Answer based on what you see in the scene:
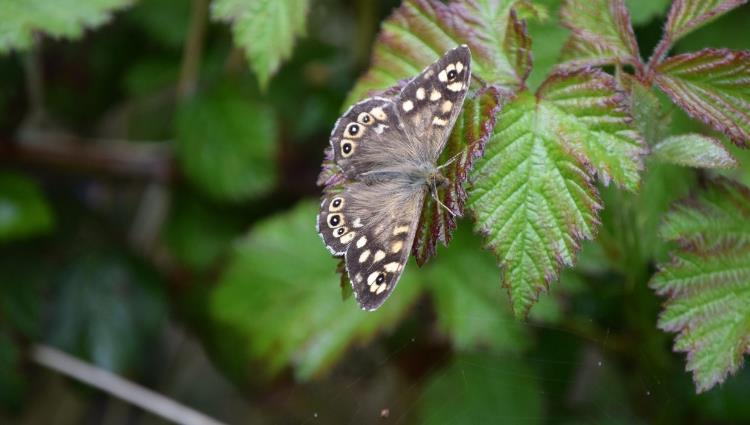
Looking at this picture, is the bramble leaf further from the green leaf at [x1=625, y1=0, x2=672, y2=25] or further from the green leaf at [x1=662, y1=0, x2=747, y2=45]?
the green leaf at [x1=625, y1=0, x2=672, y2=25]

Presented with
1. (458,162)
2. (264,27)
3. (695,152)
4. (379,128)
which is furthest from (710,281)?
(264,27)

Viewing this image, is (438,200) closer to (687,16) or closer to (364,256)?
(364,256)

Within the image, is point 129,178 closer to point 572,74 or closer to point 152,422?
point 152,422

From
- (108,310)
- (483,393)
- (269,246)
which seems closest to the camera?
(483,393)

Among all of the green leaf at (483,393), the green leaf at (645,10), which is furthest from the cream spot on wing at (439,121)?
the green leaf at (483,393)

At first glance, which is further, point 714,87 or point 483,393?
point 483,393

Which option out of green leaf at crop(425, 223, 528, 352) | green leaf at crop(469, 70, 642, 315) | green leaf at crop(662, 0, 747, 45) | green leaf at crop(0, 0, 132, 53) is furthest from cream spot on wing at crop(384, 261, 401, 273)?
green leaf at crop(0, 0, 132, 53)
